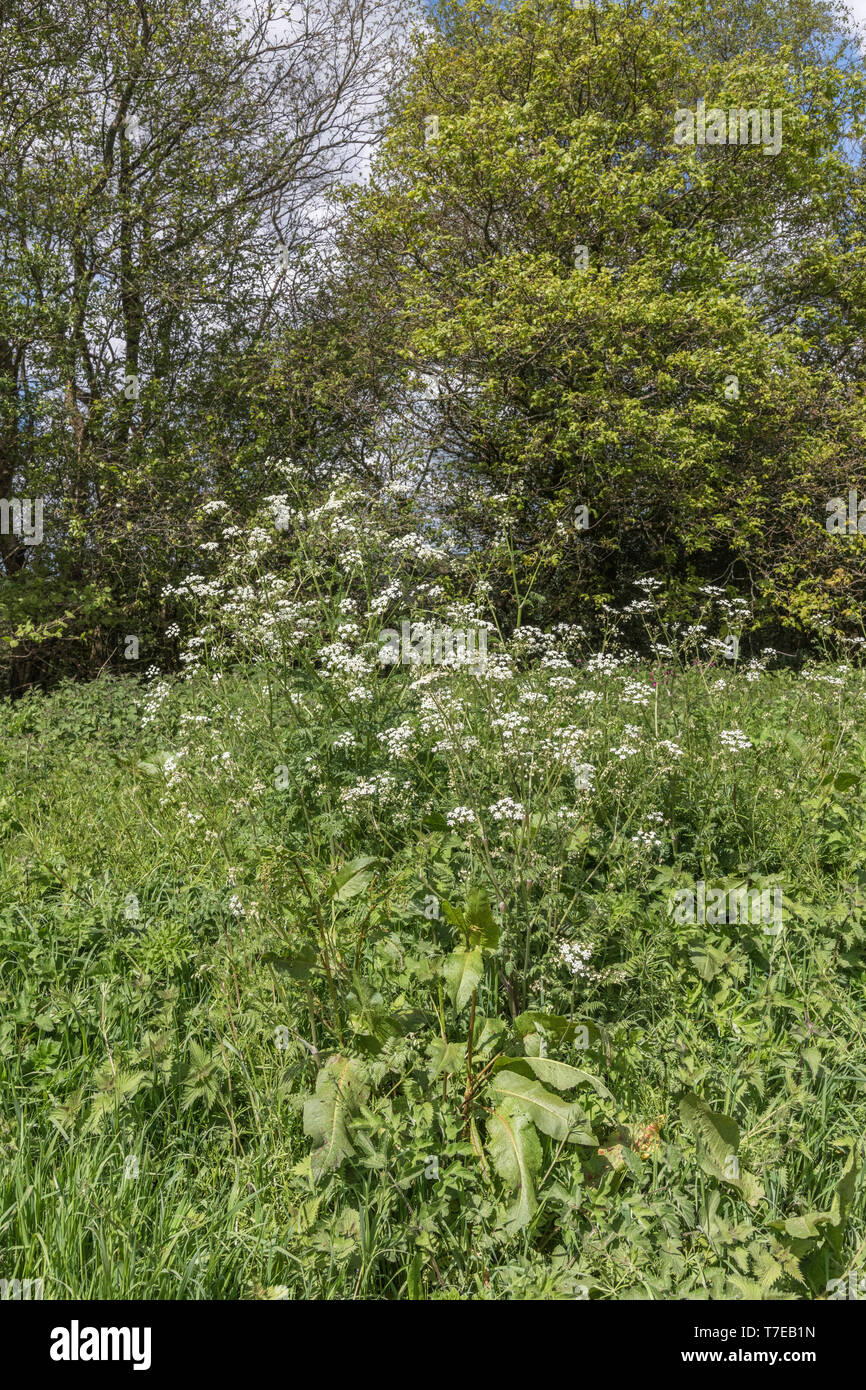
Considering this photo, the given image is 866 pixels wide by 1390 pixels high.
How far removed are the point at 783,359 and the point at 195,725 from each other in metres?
8.87

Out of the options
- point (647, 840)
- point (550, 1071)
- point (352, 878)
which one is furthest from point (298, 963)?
point (647, 840)

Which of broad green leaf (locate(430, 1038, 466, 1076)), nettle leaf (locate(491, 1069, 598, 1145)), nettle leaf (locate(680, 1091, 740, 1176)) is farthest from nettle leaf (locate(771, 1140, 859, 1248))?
broad green leaf (locate(430, 1038, 466, 1076))

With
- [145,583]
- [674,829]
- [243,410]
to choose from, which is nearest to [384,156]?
[243,410]

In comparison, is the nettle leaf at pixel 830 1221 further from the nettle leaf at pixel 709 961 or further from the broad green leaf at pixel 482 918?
the nettle leaf at pixel 709 961

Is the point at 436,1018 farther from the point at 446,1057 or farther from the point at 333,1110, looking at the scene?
the point at 333,1110

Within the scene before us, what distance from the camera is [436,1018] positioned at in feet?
8.04

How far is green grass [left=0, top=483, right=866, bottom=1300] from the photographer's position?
6.23 ft

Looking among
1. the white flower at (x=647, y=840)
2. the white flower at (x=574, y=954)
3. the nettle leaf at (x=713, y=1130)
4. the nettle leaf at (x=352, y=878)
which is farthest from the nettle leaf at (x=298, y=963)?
the white flower at (x=647, y=840)

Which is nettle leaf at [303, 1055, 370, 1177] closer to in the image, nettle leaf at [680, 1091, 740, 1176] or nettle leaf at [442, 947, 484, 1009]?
nettle leaf at [442, 947, 484, 1009]

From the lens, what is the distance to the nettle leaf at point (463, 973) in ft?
6.93

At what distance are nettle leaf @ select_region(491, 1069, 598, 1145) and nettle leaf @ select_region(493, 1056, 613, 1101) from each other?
3cm

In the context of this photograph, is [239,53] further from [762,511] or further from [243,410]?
[762,511]

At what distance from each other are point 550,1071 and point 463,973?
1.07 feet

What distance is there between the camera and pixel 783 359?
399 inches
